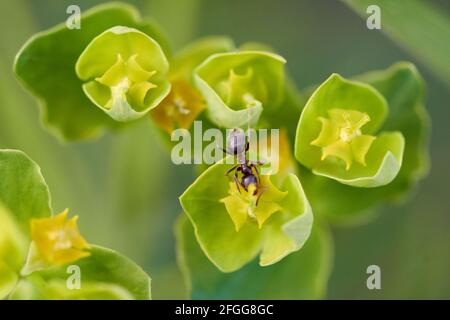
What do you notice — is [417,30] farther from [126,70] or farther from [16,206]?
[16,206]

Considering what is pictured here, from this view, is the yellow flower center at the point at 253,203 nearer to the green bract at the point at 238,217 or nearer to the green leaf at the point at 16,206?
the green bract at the point at 238,217

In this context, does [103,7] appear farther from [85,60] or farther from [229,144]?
[229,144]

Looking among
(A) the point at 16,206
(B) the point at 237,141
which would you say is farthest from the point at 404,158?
(A) the point at 16,206

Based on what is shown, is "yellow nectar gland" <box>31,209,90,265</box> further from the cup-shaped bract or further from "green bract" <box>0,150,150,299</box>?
the cup-shaped bract

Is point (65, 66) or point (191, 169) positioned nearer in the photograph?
point (65, 66)

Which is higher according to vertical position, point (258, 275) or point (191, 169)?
point (191, 169)

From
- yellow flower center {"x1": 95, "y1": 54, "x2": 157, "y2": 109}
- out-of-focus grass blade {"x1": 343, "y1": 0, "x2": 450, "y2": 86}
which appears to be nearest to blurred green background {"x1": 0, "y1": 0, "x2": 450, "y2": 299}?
out-of-focus grass blade {"x1": 343, "y1": 0, "x2": 450, "y2": 86}

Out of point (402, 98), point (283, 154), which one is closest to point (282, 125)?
point (283, 154)
